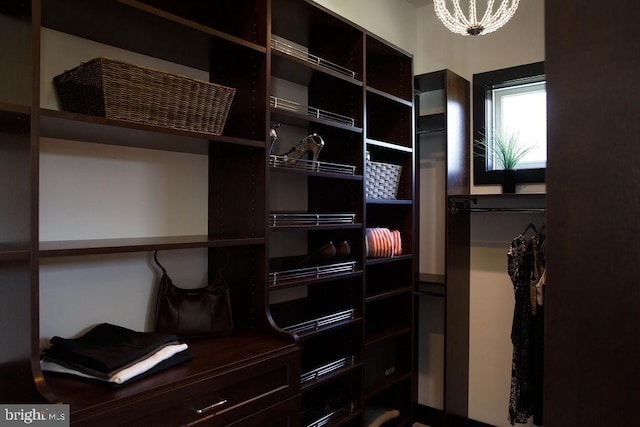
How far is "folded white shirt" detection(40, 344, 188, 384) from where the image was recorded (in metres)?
1.15

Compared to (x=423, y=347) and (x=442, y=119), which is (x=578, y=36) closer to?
(x=442, y=119)

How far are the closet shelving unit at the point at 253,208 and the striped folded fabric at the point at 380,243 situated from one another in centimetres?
13

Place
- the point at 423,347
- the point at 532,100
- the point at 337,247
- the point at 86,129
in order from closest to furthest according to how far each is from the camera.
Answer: the point at 86,129, the point at 337,247, the point at 532,100, the point at 423,347

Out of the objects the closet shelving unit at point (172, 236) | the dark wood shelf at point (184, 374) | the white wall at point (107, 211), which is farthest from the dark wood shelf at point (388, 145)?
the dark wood shelf at point (184, 374)

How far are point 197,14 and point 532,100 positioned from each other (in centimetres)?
217

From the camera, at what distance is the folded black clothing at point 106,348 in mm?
1173

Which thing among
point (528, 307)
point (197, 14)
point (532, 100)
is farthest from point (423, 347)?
point (197, 14)

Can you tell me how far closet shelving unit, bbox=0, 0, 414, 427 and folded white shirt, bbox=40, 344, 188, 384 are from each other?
3cm

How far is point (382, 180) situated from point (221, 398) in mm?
1463

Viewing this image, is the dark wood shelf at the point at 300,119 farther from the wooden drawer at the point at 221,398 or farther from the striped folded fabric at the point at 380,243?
the wooden drawer at the point at 221,398

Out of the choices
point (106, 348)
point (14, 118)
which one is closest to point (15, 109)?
point (14, 118)

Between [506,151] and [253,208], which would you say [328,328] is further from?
[506,151]

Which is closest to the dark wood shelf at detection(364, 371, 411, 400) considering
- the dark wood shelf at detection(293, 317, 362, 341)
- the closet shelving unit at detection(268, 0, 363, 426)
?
the closet shelving unit at detection(268, 0, 363, 426)

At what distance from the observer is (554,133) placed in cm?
54
